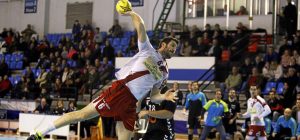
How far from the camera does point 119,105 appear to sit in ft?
20.6

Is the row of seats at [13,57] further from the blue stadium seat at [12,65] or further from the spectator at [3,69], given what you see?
the spectator at [3,69]

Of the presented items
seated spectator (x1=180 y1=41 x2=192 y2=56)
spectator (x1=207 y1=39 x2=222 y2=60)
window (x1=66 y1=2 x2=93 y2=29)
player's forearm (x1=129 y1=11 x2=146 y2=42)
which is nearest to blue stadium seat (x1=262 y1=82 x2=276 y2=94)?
spectator (x1=207 y1=39 x2=222 y2=60)

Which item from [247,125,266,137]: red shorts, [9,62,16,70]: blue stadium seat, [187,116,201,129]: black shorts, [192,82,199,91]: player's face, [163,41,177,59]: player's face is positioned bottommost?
[187,116,201,129]: black shorts

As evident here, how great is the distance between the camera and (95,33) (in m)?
26.7

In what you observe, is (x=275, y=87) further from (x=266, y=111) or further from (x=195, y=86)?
(x=266, y=111)

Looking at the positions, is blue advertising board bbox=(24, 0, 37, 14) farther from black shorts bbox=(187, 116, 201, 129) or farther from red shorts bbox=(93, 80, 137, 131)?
red shorts bbox=(93, 80, 137, 131)

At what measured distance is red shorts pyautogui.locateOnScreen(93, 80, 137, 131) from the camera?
624 centimetres

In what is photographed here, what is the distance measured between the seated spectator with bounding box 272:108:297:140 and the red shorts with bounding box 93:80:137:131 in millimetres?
8208

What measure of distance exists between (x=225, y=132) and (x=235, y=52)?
5816 mm

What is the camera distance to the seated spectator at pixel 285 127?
13.7 m

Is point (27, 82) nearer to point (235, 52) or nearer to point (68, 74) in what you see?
point (68, 74)

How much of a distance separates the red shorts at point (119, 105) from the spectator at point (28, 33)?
76.3 ft

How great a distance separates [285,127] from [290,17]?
7.35 metres

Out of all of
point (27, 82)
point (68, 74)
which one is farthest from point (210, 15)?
point (27, 82)
